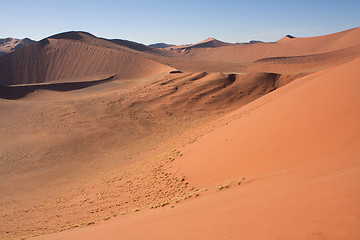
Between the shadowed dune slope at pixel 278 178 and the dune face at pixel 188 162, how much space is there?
32mm

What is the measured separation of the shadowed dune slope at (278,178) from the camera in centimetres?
441

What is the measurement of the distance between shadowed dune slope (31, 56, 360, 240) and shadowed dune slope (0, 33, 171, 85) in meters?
33.4

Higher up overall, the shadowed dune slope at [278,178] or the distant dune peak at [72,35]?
the distant dune peak at [72,35]

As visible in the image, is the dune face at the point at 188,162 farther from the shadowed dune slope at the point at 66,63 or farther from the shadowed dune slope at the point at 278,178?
the shadowed dune slope at the point at 66,63

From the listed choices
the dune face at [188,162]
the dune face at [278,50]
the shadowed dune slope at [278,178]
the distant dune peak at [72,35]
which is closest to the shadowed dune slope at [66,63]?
the distant dune peak at [72,35]

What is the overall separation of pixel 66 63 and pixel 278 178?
160ft

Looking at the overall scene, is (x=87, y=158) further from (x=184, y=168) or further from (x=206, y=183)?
(x=206, y=183)

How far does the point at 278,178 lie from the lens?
6.89 meters

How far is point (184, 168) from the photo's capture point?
37.0 ft

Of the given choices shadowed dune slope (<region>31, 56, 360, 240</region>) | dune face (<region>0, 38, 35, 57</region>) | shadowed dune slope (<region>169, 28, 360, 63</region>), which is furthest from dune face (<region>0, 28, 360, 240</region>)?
dune face (<region>0, 38, 35, 57</region>)

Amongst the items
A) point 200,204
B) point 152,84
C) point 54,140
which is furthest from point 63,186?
point 152,84

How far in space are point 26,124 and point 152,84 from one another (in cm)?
1407

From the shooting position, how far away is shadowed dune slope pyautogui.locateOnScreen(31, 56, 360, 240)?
4410 millimetres

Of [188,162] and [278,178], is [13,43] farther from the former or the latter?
[278,178]
